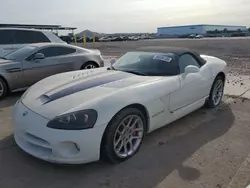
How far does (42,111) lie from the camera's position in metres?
3.03

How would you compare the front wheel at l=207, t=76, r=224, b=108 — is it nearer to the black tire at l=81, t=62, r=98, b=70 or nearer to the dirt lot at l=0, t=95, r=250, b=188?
the dirt lot at l=0, t=95, r=250, b=188

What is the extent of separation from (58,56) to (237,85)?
4559mm

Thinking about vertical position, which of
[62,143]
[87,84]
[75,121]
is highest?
[87,84]

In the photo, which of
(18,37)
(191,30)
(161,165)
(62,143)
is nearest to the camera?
(62,143)

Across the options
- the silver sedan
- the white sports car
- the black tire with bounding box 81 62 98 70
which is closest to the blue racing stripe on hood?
the white sports car

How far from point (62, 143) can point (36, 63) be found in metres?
4.01

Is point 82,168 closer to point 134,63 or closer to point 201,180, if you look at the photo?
point 201,180

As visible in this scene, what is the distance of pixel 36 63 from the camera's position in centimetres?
636

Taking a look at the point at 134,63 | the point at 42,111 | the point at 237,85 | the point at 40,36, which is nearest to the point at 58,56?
the point at 40,36

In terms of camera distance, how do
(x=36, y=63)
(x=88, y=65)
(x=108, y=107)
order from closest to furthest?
(x=108, y=107), (x=36, y=63), (x=88, y=65)

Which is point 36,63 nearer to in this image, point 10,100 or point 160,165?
point 10,100

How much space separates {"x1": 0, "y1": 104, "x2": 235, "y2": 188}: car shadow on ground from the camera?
2.81 meters

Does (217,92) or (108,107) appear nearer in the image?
(108,107)

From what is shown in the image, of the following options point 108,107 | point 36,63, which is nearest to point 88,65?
point 36,63
